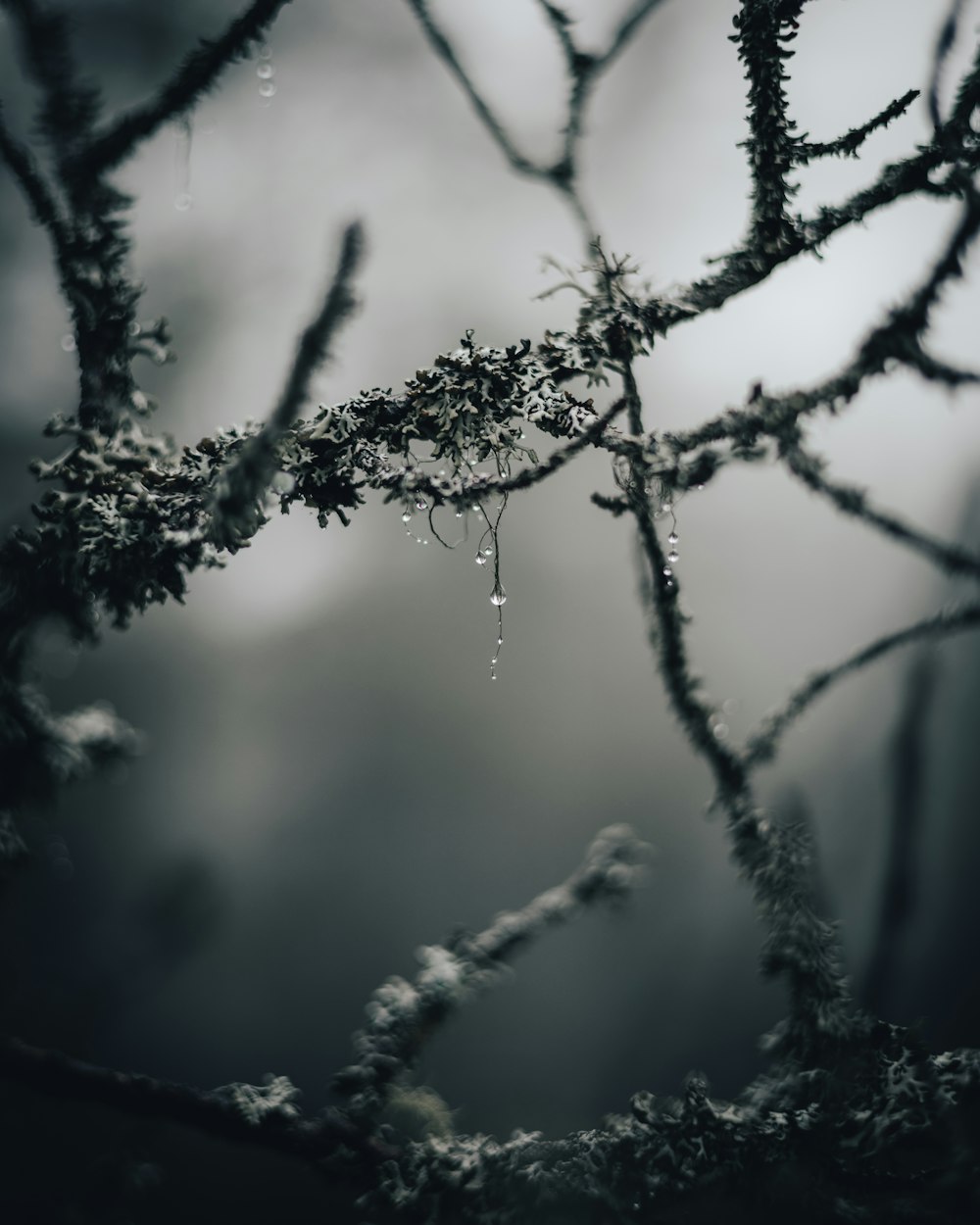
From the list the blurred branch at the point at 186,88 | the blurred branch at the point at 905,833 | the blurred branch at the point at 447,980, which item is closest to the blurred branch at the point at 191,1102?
the blurred branch at the point at 447,980

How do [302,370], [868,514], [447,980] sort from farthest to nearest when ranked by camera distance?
[447,980] < [868,514] < [302,370]

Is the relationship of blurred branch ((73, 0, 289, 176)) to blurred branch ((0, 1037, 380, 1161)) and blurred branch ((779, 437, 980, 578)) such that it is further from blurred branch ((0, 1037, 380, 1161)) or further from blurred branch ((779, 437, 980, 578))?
blurred branch ((0, 1037, 380, 1161))

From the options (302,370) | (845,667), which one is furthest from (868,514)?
(302,370)

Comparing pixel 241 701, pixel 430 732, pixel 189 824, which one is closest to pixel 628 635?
pixel 430 732

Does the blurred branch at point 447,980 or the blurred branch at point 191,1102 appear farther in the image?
the blurred branch at point 447,980

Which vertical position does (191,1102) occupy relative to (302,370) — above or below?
below

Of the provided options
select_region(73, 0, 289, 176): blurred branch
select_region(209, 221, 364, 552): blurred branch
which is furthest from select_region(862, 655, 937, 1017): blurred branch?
select_region(73, 0, 289, 176): blurred branch

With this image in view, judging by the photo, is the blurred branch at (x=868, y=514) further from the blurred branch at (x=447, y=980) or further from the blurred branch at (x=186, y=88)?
the blurred branch at (x=186, y=88)

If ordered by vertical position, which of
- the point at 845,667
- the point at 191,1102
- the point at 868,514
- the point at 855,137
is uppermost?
the point at 855,137

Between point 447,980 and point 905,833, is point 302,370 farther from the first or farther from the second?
point 905,833

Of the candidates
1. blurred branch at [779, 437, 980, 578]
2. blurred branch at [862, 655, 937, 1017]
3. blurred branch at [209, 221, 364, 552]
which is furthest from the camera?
blurred branch at [862, 655, 937, 1017]

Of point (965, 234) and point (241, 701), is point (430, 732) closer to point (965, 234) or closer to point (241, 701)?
point (241, 701)

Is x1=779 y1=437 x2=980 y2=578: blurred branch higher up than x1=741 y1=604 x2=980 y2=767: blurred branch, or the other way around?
x1=779 y1=437 x2=980 y2=578: blurred branch
